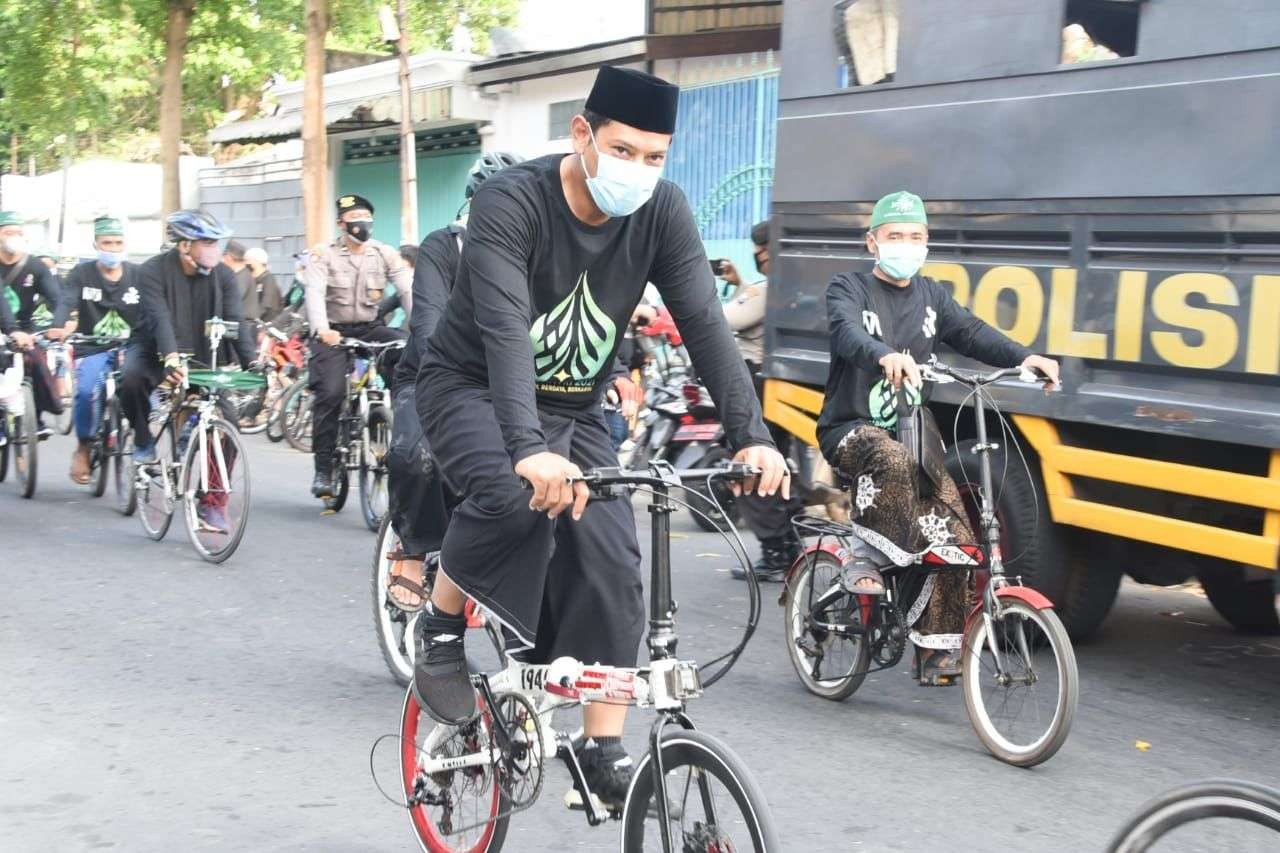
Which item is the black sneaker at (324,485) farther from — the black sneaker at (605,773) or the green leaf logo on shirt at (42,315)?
the black sneaker at (605,773)

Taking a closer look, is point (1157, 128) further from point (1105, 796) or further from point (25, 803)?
point (25, 803)

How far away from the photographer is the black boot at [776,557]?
8.38 meters

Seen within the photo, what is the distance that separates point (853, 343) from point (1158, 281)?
120 centimetres

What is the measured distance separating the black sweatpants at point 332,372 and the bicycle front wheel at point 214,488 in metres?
1.33

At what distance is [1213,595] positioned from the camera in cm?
731

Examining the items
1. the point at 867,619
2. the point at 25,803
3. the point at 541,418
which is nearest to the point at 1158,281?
the point at 867,619

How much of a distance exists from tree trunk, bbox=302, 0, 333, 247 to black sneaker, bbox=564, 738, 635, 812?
18.6 metres

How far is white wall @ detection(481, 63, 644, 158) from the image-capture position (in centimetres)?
2066

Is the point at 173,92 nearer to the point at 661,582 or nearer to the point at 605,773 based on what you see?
the point at 605,773

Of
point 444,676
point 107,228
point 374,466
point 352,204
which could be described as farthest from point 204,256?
point 444,676

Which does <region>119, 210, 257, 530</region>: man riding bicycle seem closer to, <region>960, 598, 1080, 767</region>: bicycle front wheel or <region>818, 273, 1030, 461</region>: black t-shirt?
<region>818, 273, 1030, 461</region>: black t-shirt

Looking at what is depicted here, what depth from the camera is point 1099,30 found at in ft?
20.2

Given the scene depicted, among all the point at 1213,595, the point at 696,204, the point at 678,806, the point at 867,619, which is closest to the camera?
the point at 678,806

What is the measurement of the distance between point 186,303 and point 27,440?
2315 millimetres
